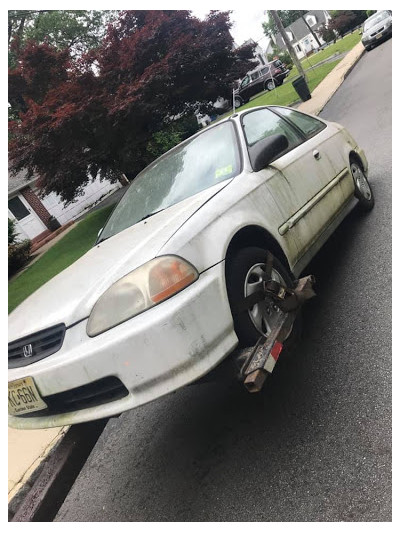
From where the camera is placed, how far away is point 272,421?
225cm

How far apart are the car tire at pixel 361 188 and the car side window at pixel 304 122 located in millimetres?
553

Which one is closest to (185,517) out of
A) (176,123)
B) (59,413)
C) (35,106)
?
(59,413)

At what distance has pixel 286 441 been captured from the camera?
2082mm

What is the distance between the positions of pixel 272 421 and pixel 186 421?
660mm

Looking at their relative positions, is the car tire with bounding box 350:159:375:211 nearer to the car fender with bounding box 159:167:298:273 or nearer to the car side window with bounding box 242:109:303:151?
the car side window with bounding box 242:109:303:151

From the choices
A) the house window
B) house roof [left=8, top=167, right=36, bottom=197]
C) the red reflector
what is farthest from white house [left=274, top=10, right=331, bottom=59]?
the red reflector

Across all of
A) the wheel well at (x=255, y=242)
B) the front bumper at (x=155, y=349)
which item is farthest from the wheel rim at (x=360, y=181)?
the front bumper at (x=155, y=349)

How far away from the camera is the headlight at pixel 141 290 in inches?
74.0

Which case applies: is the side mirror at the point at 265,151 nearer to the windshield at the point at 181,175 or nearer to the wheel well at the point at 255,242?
the windshield at the point at 181,175

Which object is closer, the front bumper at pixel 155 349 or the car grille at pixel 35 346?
the front bumper at pixel 155 349

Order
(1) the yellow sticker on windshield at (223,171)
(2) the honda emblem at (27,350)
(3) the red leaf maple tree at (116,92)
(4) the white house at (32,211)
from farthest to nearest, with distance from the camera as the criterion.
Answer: (4) the white house at (32,211), (3) the red leaf maple tree at (116,92), (1) the yellow sticker on windshield at (223,171), (2) the honda emblem at (27,350)

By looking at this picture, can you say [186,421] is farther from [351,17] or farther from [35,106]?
[351,17]

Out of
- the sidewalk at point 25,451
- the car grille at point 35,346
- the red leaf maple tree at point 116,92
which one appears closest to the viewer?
the car grille at point 35,346
